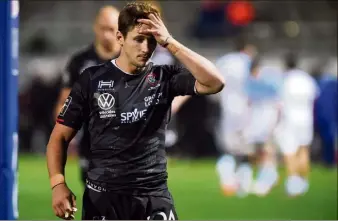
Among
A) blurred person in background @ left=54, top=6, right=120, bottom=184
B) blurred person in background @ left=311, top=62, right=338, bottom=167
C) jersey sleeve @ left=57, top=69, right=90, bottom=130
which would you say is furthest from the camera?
blurred person in background @ left=311, top=62, right=338, bottom=167

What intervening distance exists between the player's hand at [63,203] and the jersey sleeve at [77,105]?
0.41 meters

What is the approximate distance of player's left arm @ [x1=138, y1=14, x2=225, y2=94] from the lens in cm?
533

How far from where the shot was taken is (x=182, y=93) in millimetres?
5660

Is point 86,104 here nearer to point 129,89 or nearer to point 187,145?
point 129,89

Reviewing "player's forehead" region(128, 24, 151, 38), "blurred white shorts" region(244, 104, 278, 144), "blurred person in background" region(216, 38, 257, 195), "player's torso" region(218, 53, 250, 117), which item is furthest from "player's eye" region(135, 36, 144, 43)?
"blurred white shorts" region(244, 104, 278, 144)

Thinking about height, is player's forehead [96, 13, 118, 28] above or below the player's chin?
above

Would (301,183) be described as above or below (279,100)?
below

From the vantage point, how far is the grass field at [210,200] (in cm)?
1254

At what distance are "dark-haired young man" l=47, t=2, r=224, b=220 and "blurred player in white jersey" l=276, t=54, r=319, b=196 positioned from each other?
11.1 meters

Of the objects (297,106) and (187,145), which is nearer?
(297,106)

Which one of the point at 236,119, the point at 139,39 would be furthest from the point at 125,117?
the point at 236,119

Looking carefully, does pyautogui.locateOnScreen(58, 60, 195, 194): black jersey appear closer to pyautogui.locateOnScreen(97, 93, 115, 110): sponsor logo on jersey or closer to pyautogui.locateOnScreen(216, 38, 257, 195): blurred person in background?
pyautogui.locateOnScreen(97, 93, 115, 110): sponsor logo on jersey

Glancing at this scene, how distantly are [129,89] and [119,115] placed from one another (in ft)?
0.55

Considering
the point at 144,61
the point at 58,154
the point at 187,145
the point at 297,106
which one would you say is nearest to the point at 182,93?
the point at 144,61
